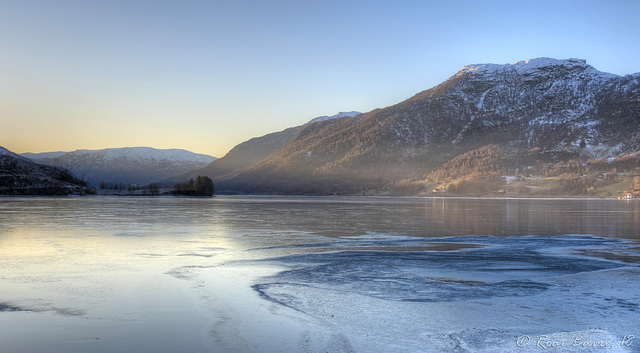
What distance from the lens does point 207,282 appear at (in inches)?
A: 481

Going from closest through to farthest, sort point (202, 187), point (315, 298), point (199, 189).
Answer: point (315, 298) < point (199, 189) < point (202, 187)

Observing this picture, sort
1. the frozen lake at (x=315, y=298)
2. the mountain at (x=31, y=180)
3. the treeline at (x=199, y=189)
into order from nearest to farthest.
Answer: the frozen lake at (x=315, y=298) → the mountain at (x=31, y=180) → the treeline at (x=199, y=189)

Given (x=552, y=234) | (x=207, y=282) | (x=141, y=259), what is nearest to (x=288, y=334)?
(x=207, y=282)

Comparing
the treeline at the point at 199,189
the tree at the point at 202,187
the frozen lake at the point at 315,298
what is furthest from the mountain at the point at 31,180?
the frozen lake at the point at 315,298

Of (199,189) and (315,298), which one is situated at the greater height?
(199,189)

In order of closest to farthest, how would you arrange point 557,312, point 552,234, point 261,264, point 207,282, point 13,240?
point 557,312 < point 207,282 < point 261,264 < point 13,240 < point 552,234

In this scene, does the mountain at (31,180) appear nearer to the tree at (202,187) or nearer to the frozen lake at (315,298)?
the tree at (202,187)

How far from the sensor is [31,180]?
152 meters

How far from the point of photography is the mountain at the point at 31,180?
143 metres

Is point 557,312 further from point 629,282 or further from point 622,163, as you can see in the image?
point 622,163

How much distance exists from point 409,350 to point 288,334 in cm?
216

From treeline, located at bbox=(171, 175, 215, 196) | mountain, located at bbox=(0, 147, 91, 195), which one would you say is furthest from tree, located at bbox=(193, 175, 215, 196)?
mountain, located at bbox=(0, 147, 91, 195)

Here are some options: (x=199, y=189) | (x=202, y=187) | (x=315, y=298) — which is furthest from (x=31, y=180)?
(x=315, y=298)

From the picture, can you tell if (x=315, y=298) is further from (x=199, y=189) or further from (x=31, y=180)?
(x=31, y=180)
